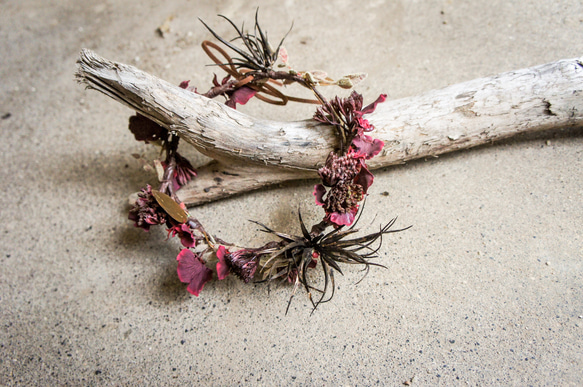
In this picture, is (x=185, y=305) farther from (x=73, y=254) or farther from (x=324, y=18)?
(x=324, y=18)

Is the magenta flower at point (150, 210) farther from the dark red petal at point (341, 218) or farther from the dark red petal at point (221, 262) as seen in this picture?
the dark red petal at point (341, 218)

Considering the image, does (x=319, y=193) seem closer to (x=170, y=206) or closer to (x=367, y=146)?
(x=367, y=146)

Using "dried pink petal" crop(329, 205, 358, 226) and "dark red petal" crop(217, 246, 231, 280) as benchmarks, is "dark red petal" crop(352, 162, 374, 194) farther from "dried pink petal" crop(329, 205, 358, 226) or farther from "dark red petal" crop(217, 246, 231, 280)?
"dark red petal" crop(217, 246, 231, 280)

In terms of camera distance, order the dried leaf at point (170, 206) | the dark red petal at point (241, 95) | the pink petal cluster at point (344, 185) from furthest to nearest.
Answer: the dark red petal at point (241, 95) → the dried leaf at point (170, 206) → the pink petal cluster at point (344, 185)

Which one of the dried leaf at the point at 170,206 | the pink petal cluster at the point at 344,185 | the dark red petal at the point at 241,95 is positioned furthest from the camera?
the dark red petal at the point at 241,95

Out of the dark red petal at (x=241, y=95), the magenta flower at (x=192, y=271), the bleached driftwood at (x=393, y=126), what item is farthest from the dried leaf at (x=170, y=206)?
the dark red petal at (x=241, y=95)

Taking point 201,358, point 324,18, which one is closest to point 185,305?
point 201,358
